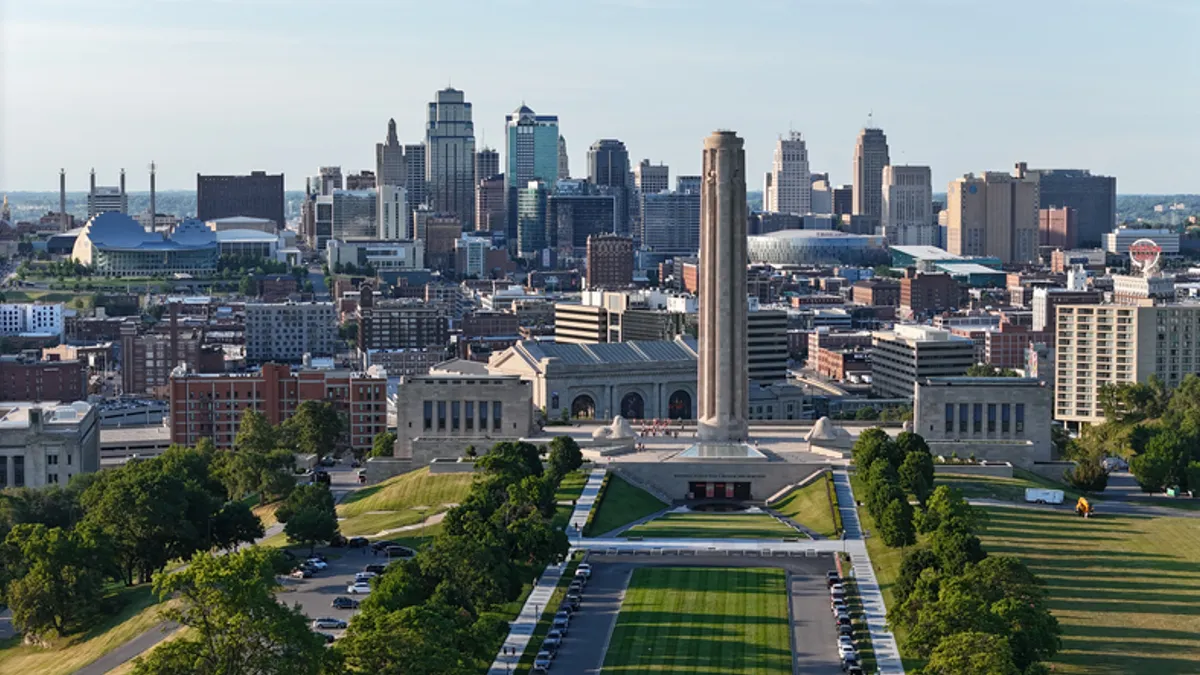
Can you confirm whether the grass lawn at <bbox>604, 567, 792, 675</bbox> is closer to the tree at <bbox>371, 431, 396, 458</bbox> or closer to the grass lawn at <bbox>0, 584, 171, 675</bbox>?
the grass lawn at <bbox>0, 584, 171, 675</bbox>

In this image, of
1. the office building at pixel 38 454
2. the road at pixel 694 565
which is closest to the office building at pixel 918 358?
the office building at pixel 38 454

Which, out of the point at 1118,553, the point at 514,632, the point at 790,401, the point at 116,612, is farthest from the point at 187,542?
the point at 790,401

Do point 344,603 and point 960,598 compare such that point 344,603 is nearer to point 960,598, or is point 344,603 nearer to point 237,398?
point 960,598

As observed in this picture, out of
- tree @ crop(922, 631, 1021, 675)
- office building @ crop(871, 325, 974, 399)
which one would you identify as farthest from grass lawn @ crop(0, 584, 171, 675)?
office building @ crop(871, 325, 974, 399)

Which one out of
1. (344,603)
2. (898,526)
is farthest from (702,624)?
(898,526)

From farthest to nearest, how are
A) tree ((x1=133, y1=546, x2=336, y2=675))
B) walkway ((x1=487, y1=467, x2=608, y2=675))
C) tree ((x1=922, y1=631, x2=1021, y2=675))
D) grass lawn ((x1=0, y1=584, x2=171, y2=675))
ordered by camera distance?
A: grass lawn ((x1=0, y1=584, x2=171, y2=675)), walkway ((x1=487, y1=467, x2=608, y2=675)), tree ((x1=922, y1=631, x2=1021, y2=675)), tree ((x1=133, y1=546, x2=336, y2=675))

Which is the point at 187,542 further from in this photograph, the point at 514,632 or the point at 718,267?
the point at 718,267

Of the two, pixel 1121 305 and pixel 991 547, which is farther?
pixel 1121 305
